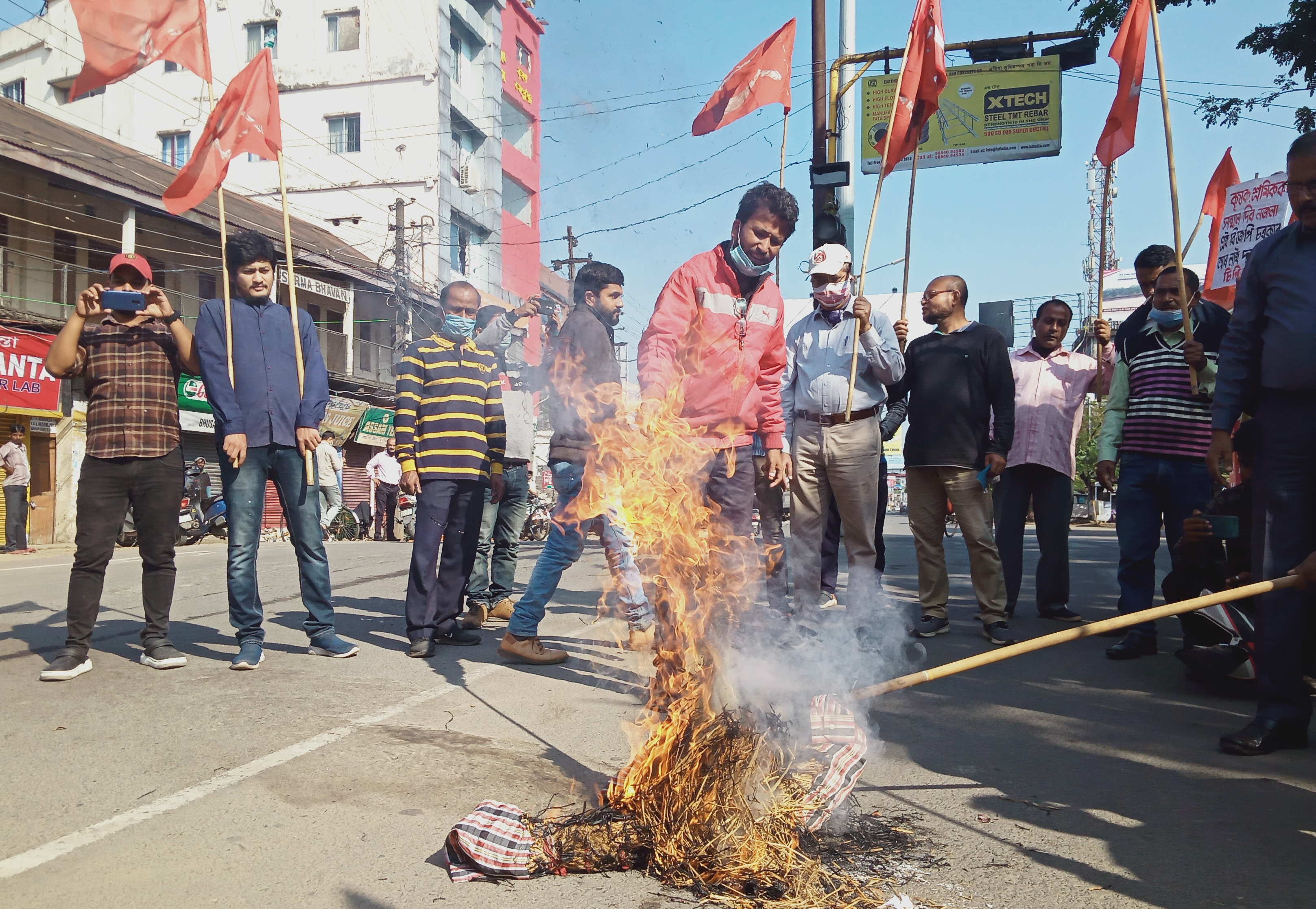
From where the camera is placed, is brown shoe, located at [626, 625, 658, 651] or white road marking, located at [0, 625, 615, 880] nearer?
white road marking, located at [0, 625, 615, 880]

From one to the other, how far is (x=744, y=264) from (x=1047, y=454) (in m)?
3.46

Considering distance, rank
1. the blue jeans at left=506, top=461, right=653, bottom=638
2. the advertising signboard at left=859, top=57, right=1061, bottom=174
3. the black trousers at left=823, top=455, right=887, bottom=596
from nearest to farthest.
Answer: the blue jeans at left=506, top=461, right=653, bottom=638
the black trousers at left=823, top=455, right=887, bottom=596
the advertising signboard at left=859, top=57, right=1061, bottom=174

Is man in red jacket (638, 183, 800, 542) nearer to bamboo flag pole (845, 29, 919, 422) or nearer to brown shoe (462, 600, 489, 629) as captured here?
bamboo flag pole (845, 29, 919, 422)

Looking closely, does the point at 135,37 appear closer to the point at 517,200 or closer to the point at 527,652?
the point at 527,652

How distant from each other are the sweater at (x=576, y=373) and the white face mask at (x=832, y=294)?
1281 mm

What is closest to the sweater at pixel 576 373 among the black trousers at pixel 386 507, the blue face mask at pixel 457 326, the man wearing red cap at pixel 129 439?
the blue face mask at pixel 457 326

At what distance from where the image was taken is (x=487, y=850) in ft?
8.46

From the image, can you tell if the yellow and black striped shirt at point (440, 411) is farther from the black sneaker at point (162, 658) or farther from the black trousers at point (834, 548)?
the black trousers at point (834, 548)

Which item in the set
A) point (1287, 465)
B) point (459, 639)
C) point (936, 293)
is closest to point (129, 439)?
point (459, 639)

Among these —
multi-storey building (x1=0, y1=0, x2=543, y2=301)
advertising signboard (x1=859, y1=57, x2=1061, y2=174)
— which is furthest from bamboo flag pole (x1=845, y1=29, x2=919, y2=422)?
multi-storey building (x1=0, y1=0, x2=543, y2=301)

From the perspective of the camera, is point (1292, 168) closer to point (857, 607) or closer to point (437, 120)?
point (857, 607)

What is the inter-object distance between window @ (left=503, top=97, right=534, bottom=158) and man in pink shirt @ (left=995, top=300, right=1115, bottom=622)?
31649mm

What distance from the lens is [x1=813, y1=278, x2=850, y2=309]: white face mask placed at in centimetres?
567

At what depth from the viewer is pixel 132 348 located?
200 inches
